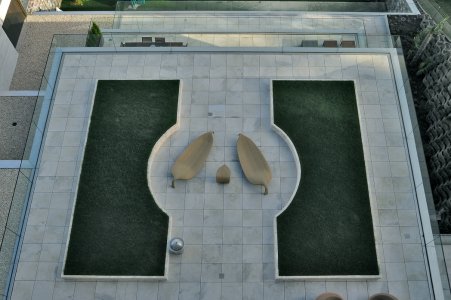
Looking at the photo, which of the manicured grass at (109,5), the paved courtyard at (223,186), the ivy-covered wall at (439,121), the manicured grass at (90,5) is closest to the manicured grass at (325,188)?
the paved courtyard at (223,186)

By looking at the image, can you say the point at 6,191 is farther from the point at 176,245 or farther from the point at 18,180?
the point at 176,245

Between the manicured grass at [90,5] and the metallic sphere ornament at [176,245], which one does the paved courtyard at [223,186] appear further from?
the manicured grass at [90,5]

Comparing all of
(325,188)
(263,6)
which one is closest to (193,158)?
(325,188)

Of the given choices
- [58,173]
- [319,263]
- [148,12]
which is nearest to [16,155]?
[58,173]

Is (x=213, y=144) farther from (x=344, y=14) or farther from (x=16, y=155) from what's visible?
(x=344, y=14)

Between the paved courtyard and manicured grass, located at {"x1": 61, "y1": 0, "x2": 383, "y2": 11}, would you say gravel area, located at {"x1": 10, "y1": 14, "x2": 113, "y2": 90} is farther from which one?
the paved courtyard

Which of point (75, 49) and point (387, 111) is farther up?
point (75, 49)
